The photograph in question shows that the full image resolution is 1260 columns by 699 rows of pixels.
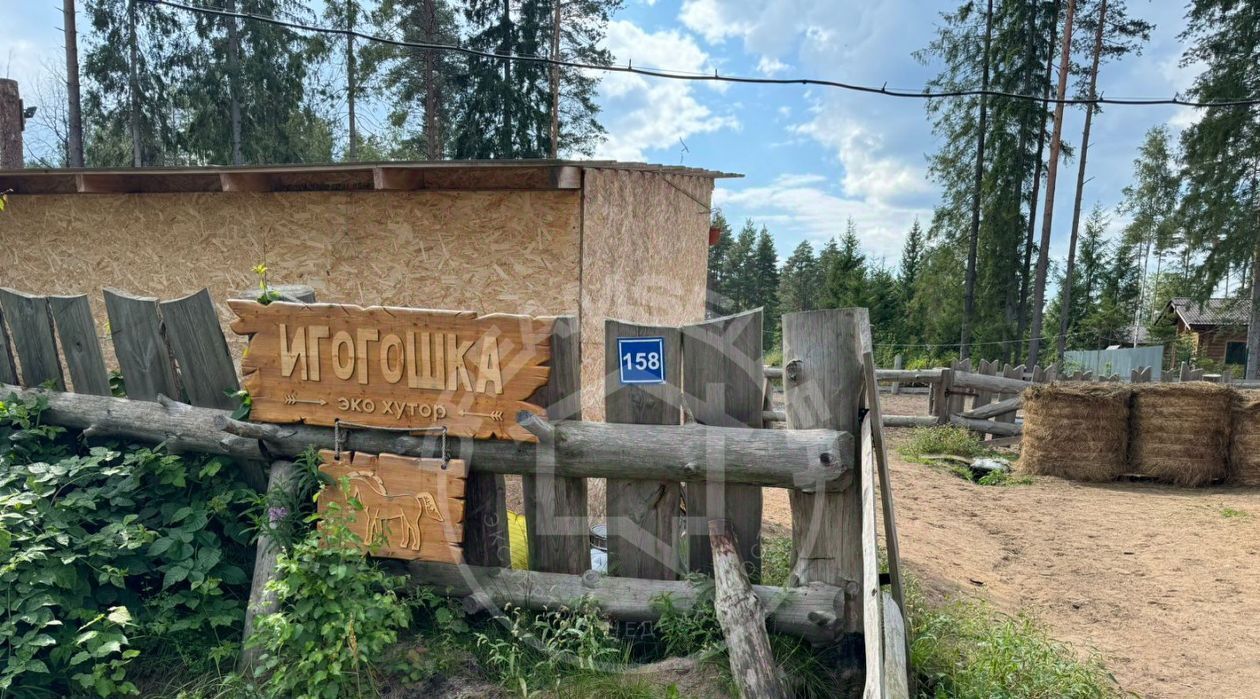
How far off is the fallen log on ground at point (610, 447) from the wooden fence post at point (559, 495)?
0.08 meters

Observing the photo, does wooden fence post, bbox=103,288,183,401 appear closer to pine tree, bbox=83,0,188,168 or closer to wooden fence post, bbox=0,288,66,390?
wooden fence post, bbox=0,288,66,390

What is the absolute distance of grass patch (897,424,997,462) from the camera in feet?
32.9

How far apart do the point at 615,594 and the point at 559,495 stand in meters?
0.51

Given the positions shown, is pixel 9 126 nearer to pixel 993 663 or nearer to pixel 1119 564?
pixel 993 663

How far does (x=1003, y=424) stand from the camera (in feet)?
37.1

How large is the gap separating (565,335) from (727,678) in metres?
1.56

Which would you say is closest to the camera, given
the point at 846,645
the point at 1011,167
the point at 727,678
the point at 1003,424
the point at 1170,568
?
the point at 727,678

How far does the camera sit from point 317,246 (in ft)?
20.1

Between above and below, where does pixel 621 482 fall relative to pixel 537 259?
below

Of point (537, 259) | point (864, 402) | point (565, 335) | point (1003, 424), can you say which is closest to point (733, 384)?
point (864, 402)

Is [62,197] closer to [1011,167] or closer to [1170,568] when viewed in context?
[1170,568]

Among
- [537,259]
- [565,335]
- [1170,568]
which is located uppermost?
[537,259]

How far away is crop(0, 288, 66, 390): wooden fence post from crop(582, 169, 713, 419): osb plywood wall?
3365mm

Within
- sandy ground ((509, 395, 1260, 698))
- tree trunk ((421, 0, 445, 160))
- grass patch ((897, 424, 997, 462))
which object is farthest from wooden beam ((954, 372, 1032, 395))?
tree trunk ((421, 0, 445, 160))
